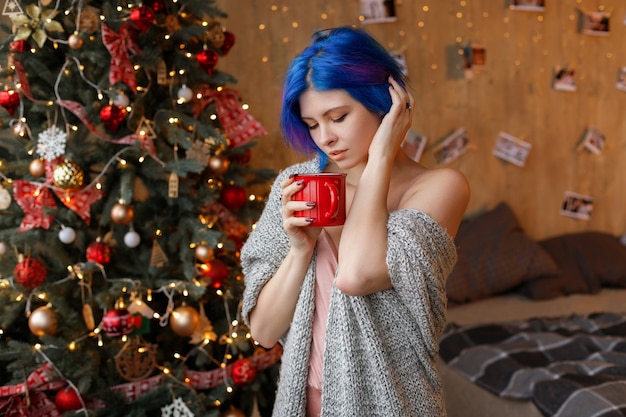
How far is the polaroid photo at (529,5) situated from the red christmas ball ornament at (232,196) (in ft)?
7.10

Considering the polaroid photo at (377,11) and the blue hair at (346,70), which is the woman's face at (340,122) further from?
the polaroid photo at (377,11)

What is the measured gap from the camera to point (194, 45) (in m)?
2.45

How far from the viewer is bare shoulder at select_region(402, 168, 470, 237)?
4.31 feet

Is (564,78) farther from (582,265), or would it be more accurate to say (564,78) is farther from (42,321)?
(42,321)

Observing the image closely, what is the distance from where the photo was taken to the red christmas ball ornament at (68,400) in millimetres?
2230

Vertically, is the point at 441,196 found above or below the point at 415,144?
above

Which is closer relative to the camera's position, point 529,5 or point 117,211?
point 117,211

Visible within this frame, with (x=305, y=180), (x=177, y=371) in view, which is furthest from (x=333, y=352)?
(x=177, y=371)

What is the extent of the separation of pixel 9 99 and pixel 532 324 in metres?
2.29

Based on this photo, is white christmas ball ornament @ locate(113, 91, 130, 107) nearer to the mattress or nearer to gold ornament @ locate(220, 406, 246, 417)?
gold ornament @ locate(220, 406, 246, 417)

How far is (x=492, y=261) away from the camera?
3.58 metres

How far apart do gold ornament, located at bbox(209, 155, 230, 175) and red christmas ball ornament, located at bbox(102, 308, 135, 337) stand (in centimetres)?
55

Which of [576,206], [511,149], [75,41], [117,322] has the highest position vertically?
[75,41]

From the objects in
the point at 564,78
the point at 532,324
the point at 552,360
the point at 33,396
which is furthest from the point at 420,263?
the point at 564,78
